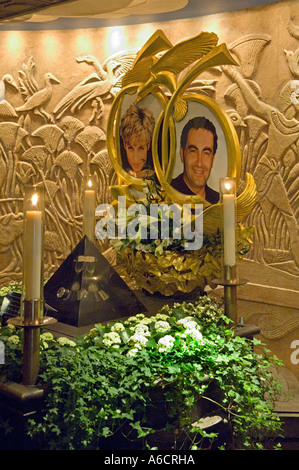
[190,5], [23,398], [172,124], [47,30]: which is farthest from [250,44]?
[23,398]

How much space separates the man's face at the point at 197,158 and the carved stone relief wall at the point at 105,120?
3.31ft

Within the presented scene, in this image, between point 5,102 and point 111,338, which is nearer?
point 111,338

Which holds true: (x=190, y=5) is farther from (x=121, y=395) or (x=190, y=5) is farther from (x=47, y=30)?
(x=121, y=395)

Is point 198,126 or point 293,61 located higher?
point 293,61

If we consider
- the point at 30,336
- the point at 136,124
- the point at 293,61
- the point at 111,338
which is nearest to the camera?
the point at 30,336

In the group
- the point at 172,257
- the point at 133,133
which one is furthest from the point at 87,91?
the point at 172,257

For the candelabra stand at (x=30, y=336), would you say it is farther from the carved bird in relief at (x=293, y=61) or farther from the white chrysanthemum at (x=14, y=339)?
the carved bird in relief at (x=293, y=61)

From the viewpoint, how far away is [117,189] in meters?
3.64

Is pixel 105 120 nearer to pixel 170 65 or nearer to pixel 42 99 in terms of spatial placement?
pixel 42 99

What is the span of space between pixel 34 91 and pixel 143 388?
3691 mm

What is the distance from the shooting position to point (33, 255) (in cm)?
186

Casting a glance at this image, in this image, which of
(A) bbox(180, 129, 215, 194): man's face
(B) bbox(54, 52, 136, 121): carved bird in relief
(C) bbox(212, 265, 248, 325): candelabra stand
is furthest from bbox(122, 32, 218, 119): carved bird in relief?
(C) bbox(212, 265, 248, 325): candelabra stand

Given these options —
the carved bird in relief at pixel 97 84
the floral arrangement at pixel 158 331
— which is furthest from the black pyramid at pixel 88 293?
the carved bird in relief at pixel 97 84
